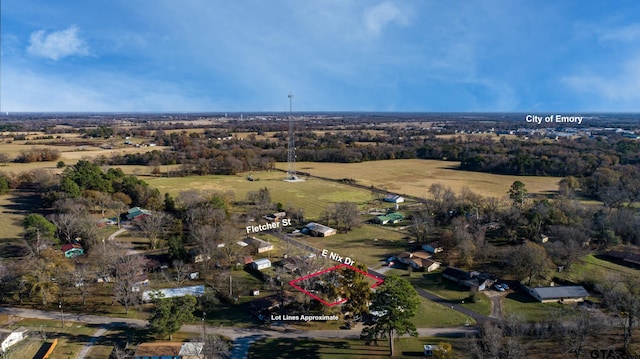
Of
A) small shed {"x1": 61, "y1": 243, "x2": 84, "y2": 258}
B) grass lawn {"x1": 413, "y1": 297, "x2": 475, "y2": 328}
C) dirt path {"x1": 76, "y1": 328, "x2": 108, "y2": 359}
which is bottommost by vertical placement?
dirt path {"x1": 76, "y1": 328, "x2": 108, "y2": 359}

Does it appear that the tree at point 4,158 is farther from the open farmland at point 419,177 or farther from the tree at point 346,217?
the tree at point 346,217

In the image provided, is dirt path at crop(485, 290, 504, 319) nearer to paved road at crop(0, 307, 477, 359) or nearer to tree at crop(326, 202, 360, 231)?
paved road at crop(0, 307, 477, 359)

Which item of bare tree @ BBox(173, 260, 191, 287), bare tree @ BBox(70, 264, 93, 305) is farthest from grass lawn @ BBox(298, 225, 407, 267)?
bare tree @ BBox(70, 264, 93, 305)

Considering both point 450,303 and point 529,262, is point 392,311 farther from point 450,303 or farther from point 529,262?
point 529,262

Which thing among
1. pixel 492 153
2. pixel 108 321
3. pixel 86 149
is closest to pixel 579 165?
pixel 492 153

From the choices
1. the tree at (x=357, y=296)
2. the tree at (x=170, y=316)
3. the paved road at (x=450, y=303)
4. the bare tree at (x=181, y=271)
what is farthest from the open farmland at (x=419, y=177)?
the tree at (x=170, y=316)

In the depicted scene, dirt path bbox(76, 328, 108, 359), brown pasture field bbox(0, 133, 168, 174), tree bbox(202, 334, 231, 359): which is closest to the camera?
tree bbox(202, 334, 231, 359)

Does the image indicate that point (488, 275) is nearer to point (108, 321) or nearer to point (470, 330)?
point (470, 330)
